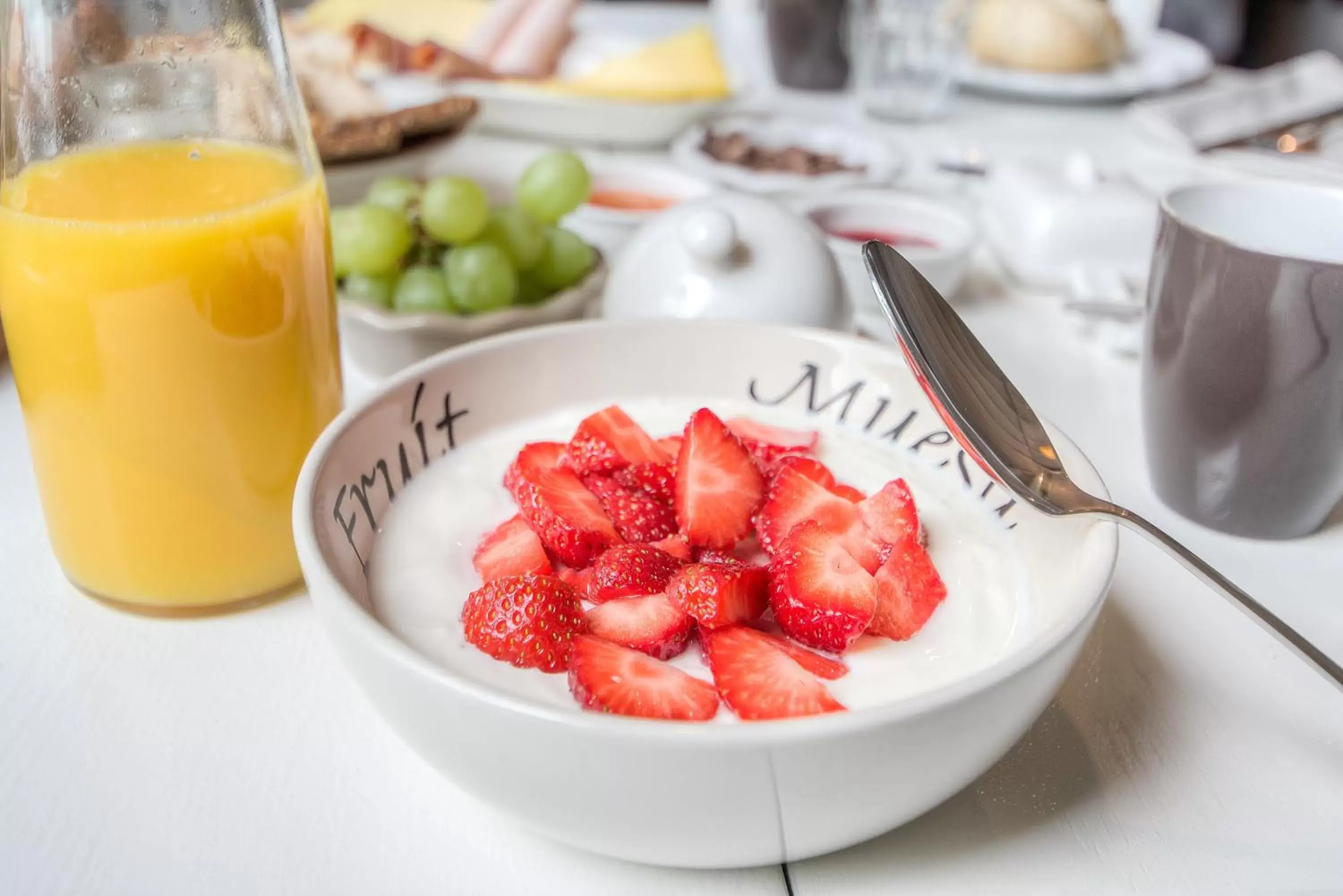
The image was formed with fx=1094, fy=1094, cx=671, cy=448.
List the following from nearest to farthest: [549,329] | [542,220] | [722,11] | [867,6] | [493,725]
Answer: [493,725]
[549,329]
[542,220]
[867,6]
[722,11]

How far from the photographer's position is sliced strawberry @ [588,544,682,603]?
0.60 metres

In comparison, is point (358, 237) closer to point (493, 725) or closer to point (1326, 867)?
point (493, 725)

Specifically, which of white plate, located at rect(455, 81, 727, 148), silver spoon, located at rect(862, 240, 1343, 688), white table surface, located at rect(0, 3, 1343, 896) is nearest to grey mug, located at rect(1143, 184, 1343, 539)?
white table surface, located at rect(0, 3, 1343, 896)

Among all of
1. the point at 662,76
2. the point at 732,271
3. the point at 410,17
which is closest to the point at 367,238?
the point at 732,271

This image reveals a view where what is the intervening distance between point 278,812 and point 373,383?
20.3 inches

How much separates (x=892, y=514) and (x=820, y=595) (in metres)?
0.12

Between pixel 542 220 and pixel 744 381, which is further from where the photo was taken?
pixel 542 220

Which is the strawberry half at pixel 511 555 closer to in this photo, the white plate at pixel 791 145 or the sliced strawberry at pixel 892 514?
the sliced strawberry at pixel 892 514

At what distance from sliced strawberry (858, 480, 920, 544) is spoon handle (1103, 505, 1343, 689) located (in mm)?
117

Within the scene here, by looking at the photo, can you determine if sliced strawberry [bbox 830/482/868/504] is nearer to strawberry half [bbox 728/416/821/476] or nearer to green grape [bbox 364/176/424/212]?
strawberry half [bbox 728/416/821/476]

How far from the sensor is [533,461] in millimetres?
719

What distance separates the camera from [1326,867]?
544 mm

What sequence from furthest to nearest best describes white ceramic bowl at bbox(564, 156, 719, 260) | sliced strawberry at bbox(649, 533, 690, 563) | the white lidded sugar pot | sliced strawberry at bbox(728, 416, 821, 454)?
white ceramic bowl at bbox(564, 156, 719, 260) → the white lidded sugar pot → sliced strawberry at bbox(728, 416, 821, 454) → sliced strawberry at bbox(649, 533, 690, 563)

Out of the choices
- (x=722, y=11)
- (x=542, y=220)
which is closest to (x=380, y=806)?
(x=542, y=220)
